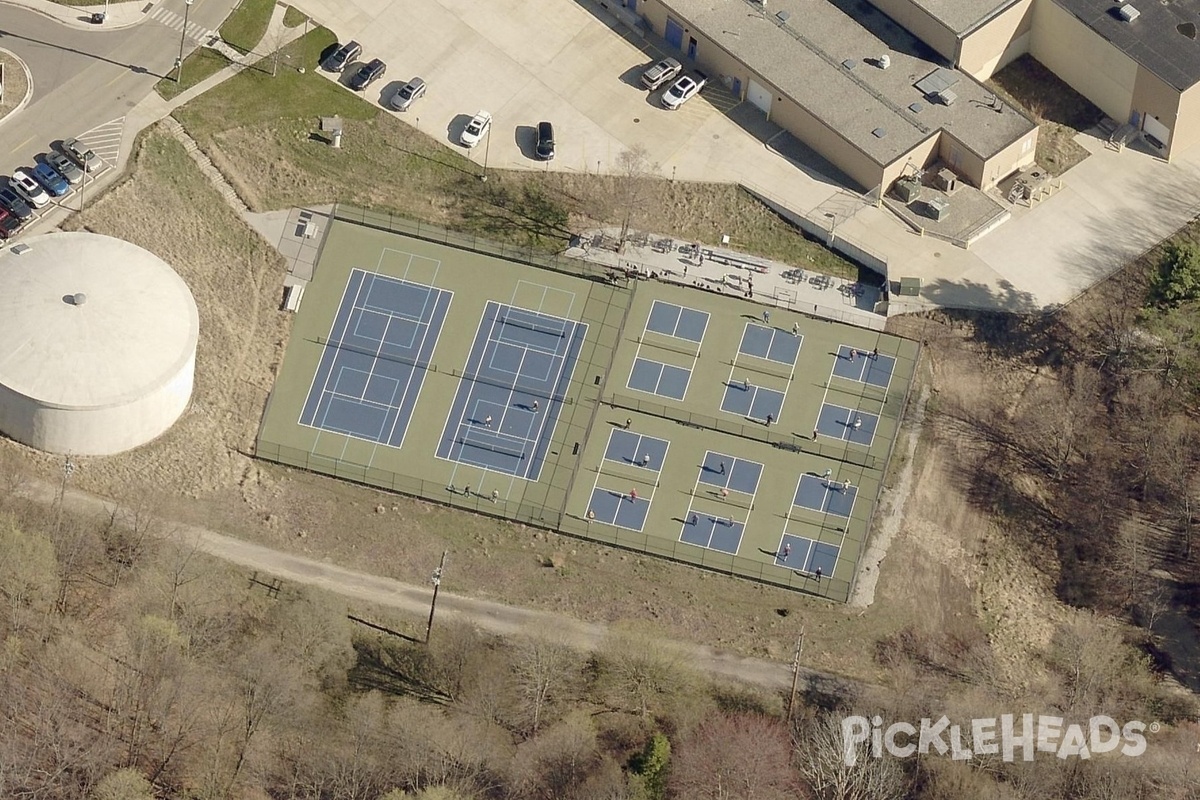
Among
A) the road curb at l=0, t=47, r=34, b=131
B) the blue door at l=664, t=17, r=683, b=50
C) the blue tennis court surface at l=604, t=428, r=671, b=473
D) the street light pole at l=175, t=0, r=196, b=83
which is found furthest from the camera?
the blue door at l=664, t=17, r=683, b=50

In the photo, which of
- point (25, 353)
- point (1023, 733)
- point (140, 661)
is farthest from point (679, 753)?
point (25, 353)

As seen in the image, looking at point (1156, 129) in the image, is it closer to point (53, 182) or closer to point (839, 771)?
point (839, 771)

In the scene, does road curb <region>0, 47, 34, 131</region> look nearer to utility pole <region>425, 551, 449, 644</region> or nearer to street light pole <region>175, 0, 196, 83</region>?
street light pole <region>175, 0, 196, 83</region>

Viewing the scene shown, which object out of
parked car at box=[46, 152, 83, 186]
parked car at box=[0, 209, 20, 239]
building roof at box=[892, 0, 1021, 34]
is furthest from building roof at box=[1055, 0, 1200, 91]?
parked car at box=[0, 209, 20, 239]

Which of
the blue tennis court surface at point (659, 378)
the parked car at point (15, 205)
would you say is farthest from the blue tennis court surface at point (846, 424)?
the parked car at point (15, 205)

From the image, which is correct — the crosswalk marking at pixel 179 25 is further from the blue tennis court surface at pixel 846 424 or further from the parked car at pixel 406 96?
the blue tennis court surface at pixel 846 424

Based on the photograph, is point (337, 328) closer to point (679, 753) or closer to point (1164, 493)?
point (679, 753)
